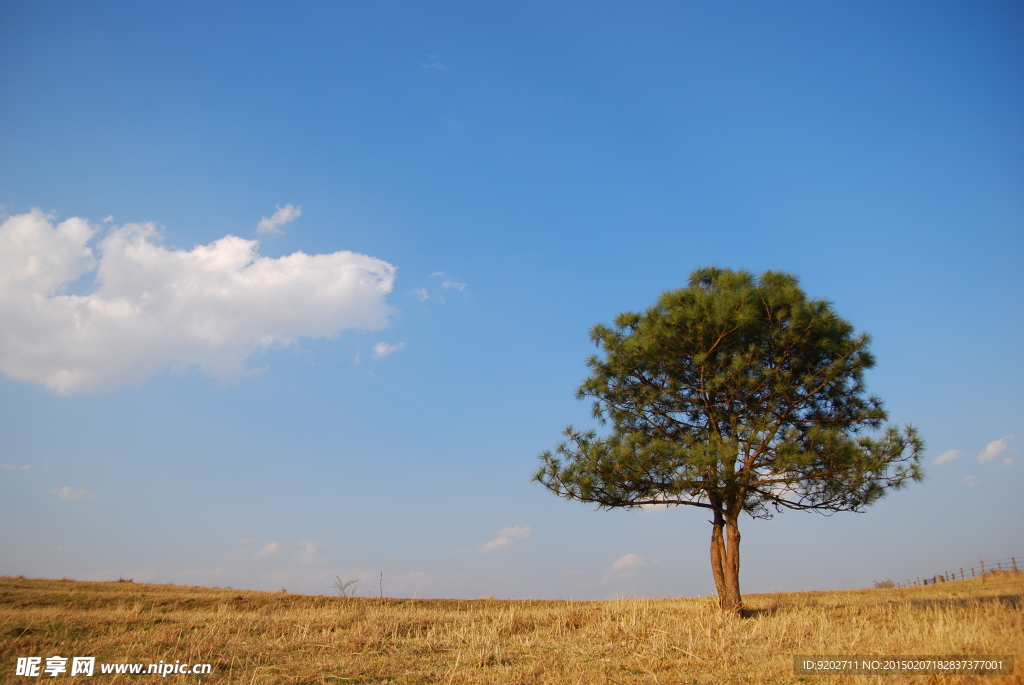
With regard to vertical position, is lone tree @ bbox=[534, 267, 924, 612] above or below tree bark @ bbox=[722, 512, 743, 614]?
above

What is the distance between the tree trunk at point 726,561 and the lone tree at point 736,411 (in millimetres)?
25

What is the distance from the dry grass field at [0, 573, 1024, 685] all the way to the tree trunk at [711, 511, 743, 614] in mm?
1657

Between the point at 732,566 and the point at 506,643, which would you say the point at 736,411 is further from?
the point at 506,643

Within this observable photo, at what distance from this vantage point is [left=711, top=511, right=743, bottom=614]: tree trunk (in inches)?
542

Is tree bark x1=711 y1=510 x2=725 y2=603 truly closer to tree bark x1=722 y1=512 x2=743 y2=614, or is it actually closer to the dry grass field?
tree bark x1=722 y1=512 x2=743 y2=614

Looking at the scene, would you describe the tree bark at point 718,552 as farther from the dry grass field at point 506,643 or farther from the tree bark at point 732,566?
the dry grass field at point 506,643

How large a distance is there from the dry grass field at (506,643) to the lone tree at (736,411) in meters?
2.69

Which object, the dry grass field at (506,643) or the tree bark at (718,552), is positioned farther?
the tree bark at (718,552)

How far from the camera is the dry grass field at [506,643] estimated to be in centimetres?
660

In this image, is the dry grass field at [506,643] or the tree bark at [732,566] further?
the tree bark at [732,566]

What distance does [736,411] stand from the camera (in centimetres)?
1468

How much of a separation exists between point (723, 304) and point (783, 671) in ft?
28.1

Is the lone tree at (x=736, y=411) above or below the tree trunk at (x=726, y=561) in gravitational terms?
above

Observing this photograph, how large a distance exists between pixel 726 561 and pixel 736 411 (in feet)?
11.9
